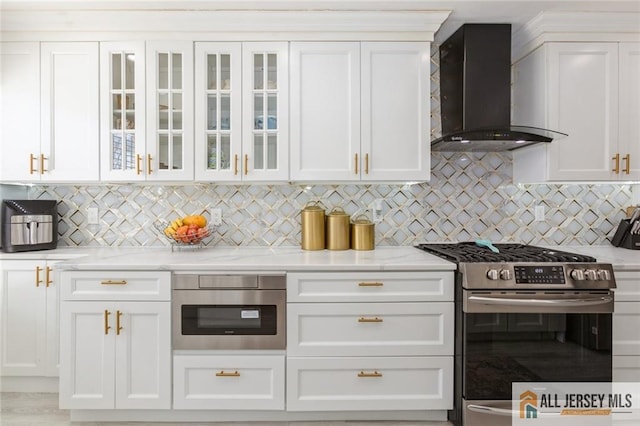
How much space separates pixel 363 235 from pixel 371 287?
560 mm

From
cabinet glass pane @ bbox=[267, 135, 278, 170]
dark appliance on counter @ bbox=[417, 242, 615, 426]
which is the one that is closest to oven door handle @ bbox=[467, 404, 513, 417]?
dark appliance on counter @ bbox=[417, 242, 615, 426]

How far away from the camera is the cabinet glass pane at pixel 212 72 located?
2.59 m

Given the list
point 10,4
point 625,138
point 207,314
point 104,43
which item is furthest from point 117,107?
point 625,138

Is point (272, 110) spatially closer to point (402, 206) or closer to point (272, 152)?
point (272, 152)

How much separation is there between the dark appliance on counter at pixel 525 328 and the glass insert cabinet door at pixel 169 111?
184cm

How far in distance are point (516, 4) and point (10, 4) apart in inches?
120

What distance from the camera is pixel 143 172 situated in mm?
2582

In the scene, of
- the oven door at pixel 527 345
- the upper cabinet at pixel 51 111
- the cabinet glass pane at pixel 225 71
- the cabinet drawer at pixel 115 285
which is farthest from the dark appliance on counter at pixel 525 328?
the upper cabinet at pixel 51 111

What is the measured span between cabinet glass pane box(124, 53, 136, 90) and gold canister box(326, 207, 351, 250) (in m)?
1.56

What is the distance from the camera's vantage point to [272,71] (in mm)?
2611

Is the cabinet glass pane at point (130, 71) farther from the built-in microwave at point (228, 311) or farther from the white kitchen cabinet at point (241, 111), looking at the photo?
the built-in microwave at point (228, 311)

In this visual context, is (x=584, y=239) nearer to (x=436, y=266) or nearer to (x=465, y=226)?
(x=465, y=226)

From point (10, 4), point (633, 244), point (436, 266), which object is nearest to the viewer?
point (436, 266)

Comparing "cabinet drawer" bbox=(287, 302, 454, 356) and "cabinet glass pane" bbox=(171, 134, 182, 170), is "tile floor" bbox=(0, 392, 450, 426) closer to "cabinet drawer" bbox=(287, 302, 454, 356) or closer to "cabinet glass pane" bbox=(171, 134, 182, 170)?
"cabinet drawer" bbox=(287, 302, 454, 356)
